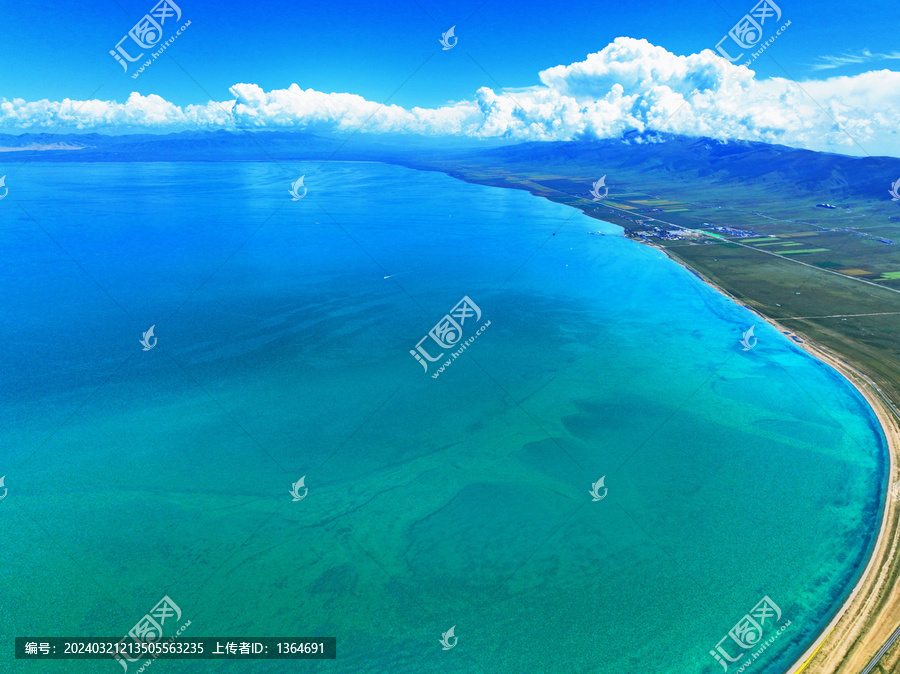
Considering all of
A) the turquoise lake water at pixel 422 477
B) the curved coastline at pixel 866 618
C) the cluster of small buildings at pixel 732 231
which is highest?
the cluster of small buildings at pixel 732 231

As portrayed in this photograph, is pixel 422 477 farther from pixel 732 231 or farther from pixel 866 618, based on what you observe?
pixel 732 231

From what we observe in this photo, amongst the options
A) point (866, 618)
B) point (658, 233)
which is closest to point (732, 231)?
point (658, 233)

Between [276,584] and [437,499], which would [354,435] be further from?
[276,584]

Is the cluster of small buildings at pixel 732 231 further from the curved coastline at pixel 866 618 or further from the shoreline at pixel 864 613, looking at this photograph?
the curved coastline at pixel 866 618

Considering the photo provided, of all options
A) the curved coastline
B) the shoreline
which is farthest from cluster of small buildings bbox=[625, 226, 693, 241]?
the curved coastline

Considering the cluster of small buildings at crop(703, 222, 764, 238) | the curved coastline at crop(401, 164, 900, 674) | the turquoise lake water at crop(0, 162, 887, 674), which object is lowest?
the curved coastline at crop(401, 164, 900, 674)

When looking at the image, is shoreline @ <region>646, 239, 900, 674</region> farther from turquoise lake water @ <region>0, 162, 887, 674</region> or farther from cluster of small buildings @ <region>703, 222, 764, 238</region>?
cluster of small buildings @ <region>703, 222, 764, 238</region>

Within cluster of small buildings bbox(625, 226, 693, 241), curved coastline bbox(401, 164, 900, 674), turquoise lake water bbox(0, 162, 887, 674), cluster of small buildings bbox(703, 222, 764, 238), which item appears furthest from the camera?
cluster of small buildings bbox(703, 222, 764, 238)

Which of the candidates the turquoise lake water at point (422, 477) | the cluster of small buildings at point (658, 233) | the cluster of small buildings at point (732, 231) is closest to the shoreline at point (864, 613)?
the turquoise lake water at point (422, 477)
